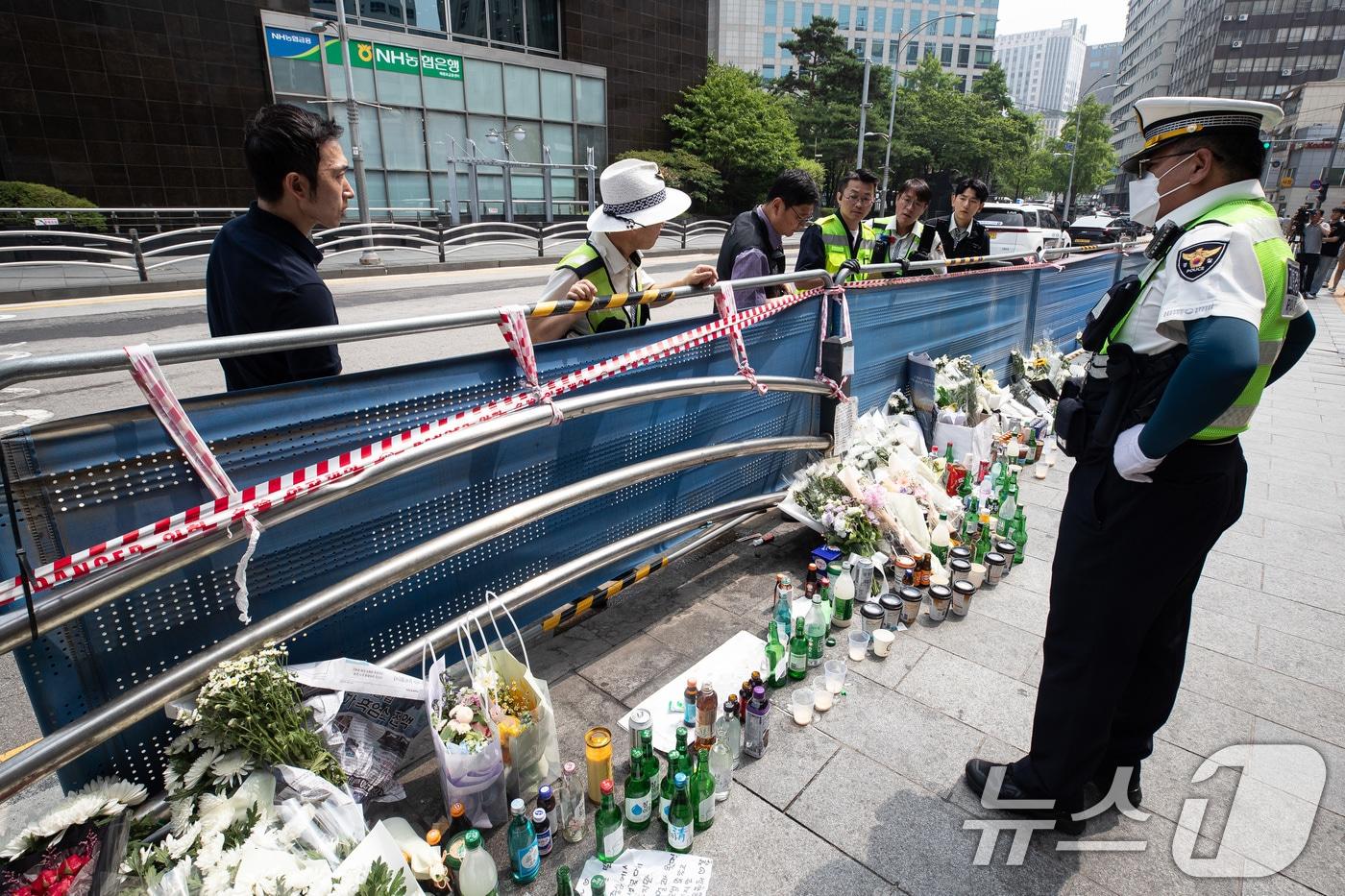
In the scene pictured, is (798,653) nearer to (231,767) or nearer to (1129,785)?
(1129,785)

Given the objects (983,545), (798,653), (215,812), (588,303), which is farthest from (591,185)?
(215,812)

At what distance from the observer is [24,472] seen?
5.79 ft

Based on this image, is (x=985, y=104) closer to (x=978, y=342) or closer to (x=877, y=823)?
(x=978, y=342)

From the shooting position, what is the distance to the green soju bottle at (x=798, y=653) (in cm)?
321

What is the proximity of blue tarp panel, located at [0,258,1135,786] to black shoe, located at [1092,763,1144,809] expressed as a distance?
2.20 metres

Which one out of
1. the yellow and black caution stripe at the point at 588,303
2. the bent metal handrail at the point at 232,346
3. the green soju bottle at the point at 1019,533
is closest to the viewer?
the bent metal handrail at the point at 232,346

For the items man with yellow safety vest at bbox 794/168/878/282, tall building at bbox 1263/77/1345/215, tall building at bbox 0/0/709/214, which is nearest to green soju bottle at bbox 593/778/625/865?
man with yellow safety vest at bbox 794/168/878/282

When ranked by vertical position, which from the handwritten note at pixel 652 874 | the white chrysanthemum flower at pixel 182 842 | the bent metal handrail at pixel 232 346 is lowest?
the handwritten note at pixel 652 874

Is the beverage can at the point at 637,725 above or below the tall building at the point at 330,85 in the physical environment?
below

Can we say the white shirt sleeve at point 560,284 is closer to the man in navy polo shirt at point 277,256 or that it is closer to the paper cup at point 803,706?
the man in navy polo shirt at point 277,256

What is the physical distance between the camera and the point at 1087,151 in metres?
70.4

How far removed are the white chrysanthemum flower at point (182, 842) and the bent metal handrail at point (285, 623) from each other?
336 mm

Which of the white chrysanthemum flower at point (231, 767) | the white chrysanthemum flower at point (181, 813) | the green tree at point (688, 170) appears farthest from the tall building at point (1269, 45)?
the white chrysanthemum flower at point (181, 813)

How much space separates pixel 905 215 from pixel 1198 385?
484 centimetres
